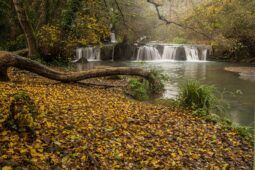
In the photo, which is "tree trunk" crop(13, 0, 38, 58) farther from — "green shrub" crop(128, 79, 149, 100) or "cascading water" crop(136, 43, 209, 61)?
"cascading water" crop(136, 43, 209, 61)

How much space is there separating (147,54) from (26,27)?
18.0 m

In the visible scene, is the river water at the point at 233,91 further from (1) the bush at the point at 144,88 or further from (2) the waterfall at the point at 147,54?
(2) the waterfall at the point at 147,54

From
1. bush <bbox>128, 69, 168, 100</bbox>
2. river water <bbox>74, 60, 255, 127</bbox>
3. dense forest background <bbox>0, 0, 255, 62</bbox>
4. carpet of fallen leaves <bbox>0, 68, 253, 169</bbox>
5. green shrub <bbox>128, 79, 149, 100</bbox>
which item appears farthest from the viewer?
dense forest background <bbox>0, 0, 255, 62</bbox>

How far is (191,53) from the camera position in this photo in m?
30.2

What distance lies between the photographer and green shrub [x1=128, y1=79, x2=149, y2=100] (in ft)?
34.3

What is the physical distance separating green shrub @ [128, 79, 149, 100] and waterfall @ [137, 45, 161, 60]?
17.2 metres

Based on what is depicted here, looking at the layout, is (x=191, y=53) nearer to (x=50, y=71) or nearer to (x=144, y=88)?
(x=144, y=88)

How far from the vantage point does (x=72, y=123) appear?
215 inches

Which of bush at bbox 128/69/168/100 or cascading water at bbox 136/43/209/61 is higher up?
cascading water at bbox 136/43/209/61

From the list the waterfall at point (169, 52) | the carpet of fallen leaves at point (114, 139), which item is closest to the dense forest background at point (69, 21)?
the carpet of fallen leaves at point (114, 139)

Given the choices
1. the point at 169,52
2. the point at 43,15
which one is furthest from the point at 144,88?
the point at 169,52

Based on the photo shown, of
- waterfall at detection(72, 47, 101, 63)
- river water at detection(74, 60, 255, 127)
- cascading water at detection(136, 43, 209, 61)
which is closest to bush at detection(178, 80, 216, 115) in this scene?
river water at detection(74, 60, 255, 127)

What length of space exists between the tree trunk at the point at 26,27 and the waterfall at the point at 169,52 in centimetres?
1817

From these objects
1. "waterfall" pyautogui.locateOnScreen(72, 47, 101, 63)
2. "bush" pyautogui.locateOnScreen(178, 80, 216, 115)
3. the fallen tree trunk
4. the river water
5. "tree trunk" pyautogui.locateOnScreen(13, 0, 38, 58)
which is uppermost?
"tree trunk" pyautogui.locateOnScreen(13, 0, 38, 58)
